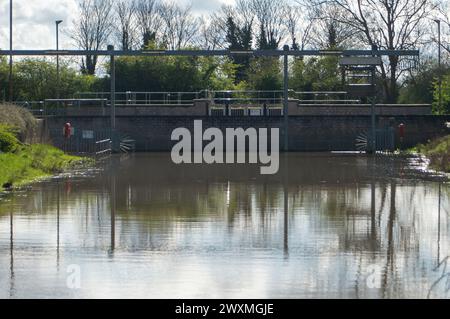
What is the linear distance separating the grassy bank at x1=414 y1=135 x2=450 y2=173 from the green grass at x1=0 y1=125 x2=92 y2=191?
1393 cm

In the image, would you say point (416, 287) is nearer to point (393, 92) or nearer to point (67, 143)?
point (67, 143)

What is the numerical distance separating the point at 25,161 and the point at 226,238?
19.4 meters

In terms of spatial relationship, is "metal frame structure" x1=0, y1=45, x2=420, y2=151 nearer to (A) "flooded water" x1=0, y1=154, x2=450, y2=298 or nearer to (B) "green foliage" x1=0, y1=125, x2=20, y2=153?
(B) "green foliage" x1=0, y1=125, x2=20, y2=153

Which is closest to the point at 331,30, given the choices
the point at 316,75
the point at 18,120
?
the point at 316,75

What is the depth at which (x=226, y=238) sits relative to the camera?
19.8 m

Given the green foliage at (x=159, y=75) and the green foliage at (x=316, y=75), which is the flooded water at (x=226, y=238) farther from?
the green foliage at (x=316, y=75)

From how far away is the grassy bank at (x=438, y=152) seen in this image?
132 feet

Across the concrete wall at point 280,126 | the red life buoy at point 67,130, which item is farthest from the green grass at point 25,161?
the concrete wall at point 280,126

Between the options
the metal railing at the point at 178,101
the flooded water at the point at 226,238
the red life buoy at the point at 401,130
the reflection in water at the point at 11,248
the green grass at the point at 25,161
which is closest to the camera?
the reflection in water at the point at 11,248

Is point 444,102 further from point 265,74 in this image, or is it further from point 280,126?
point 265,74

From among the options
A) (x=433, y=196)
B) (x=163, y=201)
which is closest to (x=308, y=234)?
(x=163, y=201)

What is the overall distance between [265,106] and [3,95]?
24.4 meters

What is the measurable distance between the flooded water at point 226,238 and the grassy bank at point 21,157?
132 centimetres

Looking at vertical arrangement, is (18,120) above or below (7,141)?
above
